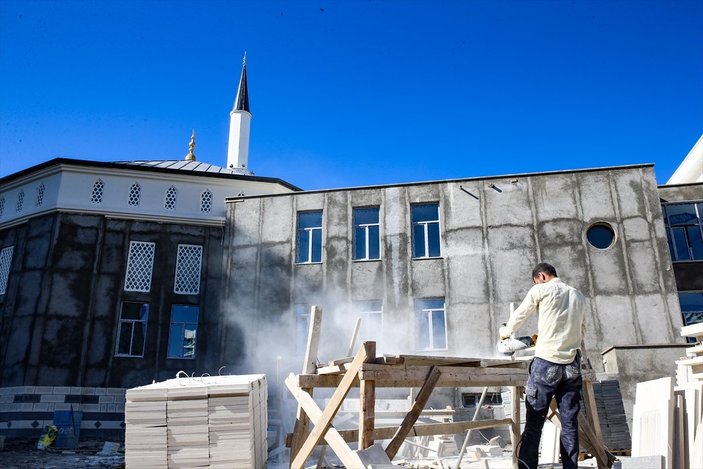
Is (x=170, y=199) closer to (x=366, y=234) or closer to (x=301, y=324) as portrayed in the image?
(x=301, y=324)

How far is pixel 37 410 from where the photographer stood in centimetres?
1723

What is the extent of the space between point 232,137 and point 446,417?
20.7 m

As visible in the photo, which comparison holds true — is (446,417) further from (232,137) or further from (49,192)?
(232,137)

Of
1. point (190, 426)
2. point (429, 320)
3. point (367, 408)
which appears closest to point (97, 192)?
point (429, 320)

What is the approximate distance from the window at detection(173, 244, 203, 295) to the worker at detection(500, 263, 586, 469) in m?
16.0

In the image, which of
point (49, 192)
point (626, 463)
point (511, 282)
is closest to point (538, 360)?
point (626, 463)

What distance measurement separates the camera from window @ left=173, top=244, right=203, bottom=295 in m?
19.7

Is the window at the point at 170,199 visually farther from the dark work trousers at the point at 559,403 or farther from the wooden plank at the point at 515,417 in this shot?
A: the dark work trousers at the point at 559,403

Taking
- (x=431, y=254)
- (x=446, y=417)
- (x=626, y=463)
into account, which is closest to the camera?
(x=626, y=463)

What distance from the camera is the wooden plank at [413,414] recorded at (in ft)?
17.7

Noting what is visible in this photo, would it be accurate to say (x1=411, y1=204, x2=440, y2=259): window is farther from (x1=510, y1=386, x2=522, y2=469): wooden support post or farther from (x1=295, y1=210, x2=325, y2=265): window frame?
(x1=510, y1=386, x2=522, y2=469): wooden support post

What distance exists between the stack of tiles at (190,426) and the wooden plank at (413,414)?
7.57 feet

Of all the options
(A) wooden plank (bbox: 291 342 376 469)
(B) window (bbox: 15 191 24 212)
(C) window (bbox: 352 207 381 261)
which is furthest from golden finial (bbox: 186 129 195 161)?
(A) wooden plank (bbox: 291 342 376 469)

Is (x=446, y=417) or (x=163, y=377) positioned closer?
(x=446, y=417)
